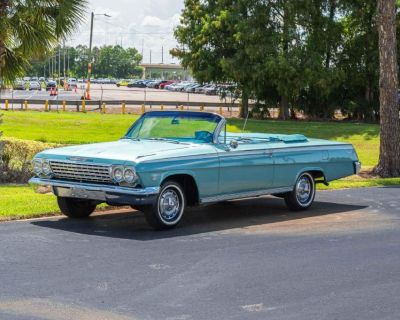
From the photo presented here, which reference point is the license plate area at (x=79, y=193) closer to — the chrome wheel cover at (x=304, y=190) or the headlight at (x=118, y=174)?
the headlight at (x=118, y=174)

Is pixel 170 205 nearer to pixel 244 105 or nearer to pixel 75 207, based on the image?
pixel 75 207

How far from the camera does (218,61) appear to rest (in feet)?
148

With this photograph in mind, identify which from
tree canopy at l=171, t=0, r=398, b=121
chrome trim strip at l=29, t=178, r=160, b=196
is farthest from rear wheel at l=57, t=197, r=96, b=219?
tree canopy at l=171, t=0, r=398, b=121

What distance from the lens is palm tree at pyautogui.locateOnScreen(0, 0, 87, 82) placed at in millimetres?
16812

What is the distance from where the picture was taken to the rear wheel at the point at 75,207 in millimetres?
10609

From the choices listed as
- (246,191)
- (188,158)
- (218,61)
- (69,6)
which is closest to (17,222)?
(188,158)

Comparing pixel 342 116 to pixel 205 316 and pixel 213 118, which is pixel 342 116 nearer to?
pixel 213 118

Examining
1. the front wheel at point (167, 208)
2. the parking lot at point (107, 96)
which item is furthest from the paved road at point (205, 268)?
the parking lot at point (107, 96)

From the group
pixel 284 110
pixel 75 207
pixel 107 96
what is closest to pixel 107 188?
pixel 75 207

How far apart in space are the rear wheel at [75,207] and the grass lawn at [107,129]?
1600cm

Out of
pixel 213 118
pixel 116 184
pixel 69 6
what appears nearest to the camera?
pixel 116 184

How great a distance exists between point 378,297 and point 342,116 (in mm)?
42016

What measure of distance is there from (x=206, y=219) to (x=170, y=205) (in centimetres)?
124

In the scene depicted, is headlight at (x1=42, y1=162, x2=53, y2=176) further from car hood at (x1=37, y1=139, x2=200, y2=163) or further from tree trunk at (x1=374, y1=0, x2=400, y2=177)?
tree trunk at (x1=374, y1=0, x2=400, y2=177)
